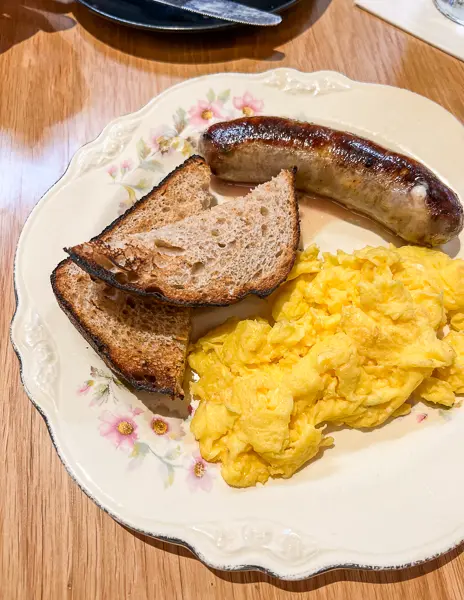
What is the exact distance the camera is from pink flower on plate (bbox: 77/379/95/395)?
1797mm

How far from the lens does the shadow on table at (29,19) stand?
2.89 metres

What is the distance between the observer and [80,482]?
1635 mm

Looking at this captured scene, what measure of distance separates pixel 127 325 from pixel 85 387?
0.28 meters

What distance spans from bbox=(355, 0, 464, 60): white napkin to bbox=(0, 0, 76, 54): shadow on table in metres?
1.85

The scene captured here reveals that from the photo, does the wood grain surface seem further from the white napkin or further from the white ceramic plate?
the white ceramic plate

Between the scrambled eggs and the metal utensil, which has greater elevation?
the metal utensil

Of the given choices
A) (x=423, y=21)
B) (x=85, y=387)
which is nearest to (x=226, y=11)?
(x=423, y=21)

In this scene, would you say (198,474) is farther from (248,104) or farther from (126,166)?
(248,104)

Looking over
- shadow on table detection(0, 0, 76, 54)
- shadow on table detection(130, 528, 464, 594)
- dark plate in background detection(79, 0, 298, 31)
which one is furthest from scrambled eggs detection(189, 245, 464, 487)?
shadow on table detection(0, 0, 76, 54)

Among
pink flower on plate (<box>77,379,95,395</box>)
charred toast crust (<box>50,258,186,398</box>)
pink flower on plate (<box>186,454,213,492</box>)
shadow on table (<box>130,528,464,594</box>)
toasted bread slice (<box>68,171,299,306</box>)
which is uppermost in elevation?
toasted bread slice (<box>68,171,299,306</box>)

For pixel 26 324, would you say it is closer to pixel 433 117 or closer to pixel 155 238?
pixel 155 238

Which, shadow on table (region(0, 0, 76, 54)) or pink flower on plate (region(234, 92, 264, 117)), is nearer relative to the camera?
pink flower on plate (region(234, 92, 264, 117))

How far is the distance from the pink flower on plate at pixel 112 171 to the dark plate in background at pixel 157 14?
1011mm

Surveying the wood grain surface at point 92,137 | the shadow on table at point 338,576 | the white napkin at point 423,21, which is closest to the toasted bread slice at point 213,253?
the wood grain surface at point 92,137
